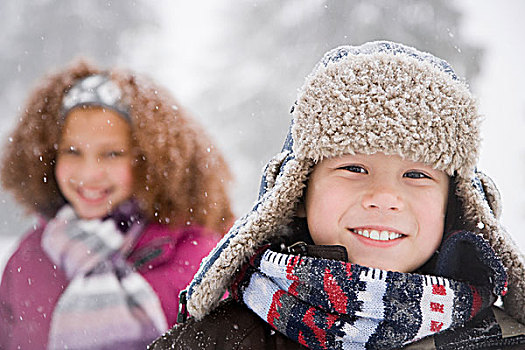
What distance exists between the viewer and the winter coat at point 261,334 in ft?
4.06

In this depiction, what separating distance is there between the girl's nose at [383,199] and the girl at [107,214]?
110 cm

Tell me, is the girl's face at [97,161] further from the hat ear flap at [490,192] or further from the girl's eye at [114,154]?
the hat ear flap at [490,192]

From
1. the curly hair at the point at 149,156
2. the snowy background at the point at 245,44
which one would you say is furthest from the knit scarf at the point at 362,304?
the snowy background at the point at 245,44

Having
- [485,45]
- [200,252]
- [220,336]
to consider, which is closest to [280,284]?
[220,336]

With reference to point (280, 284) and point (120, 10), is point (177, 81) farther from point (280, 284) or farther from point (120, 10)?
point (280, 284)

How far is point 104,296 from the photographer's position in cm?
220

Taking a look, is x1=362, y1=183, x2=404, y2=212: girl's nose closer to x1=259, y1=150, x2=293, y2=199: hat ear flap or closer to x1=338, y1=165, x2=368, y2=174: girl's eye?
x1=338, y1=165, x2=368, y2=174: girl's eye

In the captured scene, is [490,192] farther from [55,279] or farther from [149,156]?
[55,279]

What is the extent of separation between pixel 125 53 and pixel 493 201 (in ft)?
23.0

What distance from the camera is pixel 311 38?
776 centimetres

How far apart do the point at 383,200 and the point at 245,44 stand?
7114mm

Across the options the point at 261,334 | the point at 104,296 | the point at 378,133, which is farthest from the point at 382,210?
the point at 104,296

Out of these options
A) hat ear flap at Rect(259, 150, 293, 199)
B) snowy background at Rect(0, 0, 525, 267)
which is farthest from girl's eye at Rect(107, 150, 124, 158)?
snowy background at Rect(0, 0, 525, 267)

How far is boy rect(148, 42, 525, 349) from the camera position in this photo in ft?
3.99
